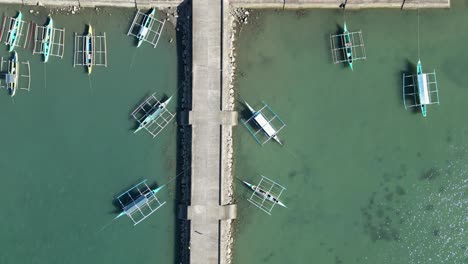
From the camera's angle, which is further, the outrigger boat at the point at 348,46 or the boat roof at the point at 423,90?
the outrigger boat at the point at 348,46

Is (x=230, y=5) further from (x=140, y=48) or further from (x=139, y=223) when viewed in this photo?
(x=139, y=223)

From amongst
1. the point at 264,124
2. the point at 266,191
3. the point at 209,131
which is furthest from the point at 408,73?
the point at 209,131

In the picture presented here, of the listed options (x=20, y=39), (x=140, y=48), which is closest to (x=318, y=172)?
(x=140, y=48)

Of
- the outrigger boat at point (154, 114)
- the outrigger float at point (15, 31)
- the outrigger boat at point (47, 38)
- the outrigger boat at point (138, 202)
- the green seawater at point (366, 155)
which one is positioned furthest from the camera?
the outrigger float at point (15, 31)

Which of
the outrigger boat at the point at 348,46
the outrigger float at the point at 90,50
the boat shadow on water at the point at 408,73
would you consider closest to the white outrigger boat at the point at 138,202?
the outrigger float at the point at 90,50

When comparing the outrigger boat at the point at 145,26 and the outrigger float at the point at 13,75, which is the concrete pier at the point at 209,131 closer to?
the outrigger boat at the point at 145,26

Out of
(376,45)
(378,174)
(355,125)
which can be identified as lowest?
(378,174)

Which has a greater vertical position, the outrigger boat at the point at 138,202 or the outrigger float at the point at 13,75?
the outrigger float at the point at 13,75
